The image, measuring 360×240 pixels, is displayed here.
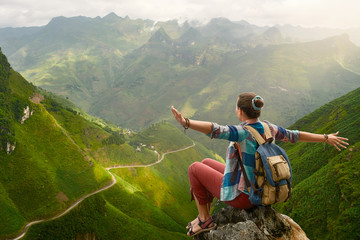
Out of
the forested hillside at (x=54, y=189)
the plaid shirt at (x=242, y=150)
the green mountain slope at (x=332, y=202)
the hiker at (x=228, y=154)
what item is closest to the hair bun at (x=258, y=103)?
the hiker at (x=228, y=154)

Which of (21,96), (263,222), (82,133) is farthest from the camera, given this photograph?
(82,133)

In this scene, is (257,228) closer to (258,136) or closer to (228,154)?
(228,154)

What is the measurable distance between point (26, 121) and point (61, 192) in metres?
45.4

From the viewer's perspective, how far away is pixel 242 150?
8.70 m

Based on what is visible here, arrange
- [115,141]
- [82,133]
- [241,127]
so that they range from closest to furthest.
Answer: [241,127] < [82,133] < [115,141]

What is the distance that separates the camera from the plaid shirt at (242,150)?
800 centimetres

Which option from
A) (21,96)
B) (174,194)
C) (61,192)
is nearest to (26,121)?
(21,96)

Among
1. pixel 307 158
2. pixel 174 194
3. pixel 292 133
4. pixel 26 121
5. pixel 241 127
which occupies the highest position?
pixel 241 127

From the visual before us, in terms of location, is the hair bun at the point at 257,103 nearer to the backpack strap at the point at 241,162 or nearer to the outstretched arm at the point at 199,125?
the backpack strap at the point at 241,162

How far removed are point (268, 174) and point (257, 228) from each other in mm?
3326

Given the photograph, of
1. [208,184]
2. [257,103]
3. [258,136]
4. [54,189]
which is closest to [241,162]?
[258,136]

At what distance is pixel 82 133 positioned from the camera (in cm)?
15950

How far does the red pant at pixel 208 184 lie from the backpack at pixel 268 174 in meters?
1.07

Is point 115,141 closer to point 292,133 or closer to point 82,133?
point 82,133
